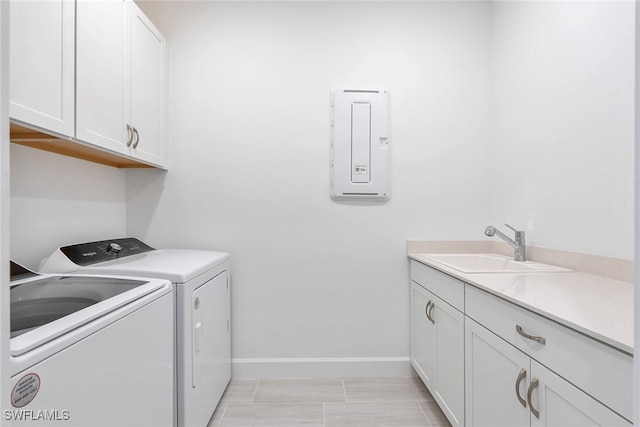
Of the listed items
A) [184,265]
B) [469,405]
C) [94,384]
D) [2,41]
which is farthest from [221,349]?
[2,41]

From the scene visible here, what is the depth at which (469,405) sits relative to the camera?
1.42 metres

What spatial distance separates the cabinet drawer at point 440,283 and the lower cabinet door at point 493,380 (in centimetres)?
13

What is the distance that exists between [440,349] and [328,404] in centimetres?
75

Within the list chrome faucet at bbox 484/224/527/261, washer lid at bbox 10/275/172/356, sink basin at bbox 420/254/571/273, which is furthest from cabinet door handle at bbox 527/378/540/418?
washer lid at bbox 10/275/172/356

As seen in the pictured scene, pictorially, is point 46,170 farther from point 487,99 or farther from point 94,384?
point 487,99

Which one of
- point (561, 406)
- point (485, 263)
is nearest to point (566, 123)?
point (485, 263)

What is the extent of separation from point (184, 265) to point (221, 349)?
0.67 metres

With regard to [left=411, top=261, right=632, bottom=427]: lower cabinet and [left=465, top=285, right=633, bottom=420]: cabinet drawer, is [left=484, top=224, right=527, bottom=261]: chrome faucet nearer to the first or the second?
[left=411, top=261, right=632, bottom=427]: lower cabinet

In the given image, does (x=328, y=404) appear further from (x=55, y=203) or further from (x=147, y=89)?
(x=147, y=89)

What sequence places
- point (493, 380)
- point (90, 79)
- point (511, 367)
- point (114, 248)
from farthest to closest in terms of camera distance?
point (114, 248), point (90, 79), point (493, 380), point (511, 367)

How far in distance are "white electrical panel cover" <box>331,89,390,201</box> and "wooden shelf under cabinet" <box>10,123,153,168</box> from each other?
1360mm

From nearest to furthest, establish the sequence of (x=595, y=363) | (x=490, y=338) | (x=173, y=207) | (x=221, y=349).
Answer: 1. (x=595, y=363)
2. (x=490, y=338)
3. (x=221, y=349)
4. (x=173, y=207)

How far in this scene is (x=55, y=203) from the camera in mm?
1681

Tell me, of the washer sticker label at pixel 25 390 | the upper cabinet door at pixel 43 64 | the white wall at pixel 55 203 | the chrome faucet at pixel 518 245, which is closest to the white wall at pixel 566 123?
the chrome faucet at pixel 518 245
